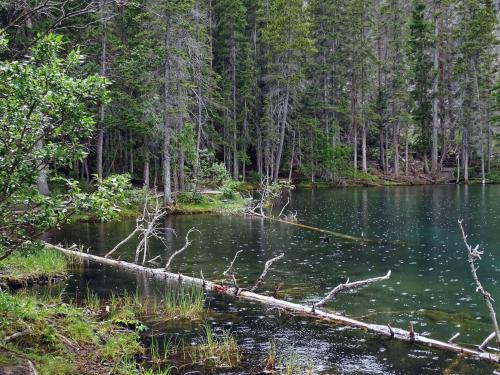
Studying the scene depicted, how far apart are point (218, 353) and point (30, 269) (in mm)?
7550

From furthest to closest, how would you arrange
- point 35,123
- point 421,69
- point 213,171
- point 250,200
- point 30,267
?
point 421,69
point 213,171
point 250,200
point 30,267
point 35,123

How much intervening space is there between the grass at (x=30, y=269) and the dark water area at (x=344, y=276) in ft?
2.06

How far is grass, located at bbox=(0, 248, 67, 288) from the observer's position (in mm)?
13031

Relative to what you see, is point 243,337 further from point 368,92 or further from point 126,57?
point 368,92

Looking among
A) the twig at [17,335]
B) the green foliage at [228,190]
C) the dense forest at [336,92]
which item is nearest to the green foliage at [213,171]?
the green foliage at [228,190]

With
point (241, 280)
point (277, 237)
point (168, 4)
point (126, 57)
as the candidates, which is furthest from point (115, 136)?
point (241, 280)

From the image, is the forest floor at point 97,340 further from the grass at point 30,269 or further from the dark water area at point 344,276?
the grass at point 30,269

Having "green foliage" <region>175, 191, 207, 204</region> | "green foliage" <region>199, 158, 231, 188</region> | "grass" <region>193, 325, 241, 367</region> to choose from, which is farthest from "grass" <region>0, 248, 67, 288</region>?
"green foliage" <region>199, 158, 231, 188</region>

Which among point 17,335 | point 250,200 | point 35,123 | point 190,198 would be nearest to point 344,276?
point 17,335

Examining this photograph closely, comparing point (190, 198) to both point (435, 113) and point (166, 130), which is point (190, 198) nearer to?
point (166, 130)

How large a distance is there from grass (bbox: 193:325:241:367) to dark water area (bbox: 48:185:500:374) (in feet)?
1.00

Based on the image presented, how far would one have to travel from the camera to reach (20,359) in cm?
639

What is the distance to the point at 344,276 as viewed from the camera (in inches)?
615

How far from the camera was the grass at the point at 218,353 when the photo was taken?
8.61 metres
